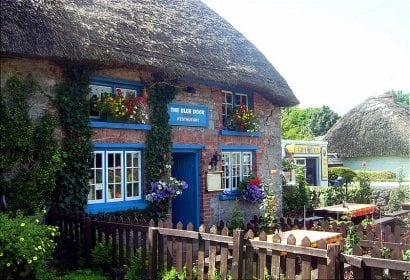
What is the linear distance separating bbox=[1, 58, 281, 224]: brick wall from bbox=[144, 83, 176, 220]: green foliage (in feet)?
0.87

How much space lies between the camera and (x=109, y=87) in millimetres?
9281

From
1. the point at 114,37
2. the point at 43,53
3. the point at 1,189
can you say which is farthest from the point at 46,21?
the point at 1,189

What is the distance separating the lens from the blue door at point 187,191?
1088cm

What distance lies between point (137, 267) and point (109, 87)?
4310mm

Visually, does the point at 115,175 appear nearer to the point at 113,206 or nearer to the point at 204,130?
the point at 113,206

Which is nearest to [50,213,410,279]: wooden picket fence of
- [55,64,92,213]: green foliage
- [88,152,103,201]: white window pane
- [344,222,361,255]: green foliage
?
[344,222,361,255]: green foliage

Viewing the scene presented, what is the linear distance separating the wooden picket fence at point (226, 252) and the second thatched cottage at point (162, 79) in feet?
5.30

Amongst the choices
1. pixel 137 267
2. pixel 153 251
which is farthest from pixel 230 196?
pixel 153 251

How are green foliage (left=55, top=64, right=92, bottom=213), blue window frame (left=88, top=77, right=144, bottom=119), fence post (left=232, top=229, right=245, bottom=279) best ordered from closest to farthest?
fence post (left=232, top=229, right=245, bottom=279), green foliage (left=55, top=64, right=92, bottom=213), blue window frame (left=88, top=77, right=144, bottom=119)

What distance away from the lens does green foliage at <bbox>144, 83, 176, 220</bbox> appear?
9.69 meters

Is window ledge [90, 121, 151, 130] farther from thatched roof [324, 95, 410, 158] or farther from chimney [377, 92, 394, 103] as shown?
chimney [377, 92, 394, 103]

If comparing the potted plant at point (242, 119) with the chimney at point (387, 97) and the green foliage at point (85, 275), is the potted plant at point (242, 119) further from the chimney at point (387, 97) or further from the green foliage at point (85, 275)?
the chimney at point (387, 97)

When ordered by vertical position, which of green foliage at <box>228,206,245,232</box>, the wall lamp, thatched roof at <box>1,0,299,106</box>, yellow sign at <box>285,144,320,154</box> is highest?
thatched roof at <box>1,0,299,106</box>

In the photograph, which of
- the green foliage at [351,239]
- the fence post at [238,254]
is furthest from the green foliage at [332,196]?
the fence post at [238,254]
